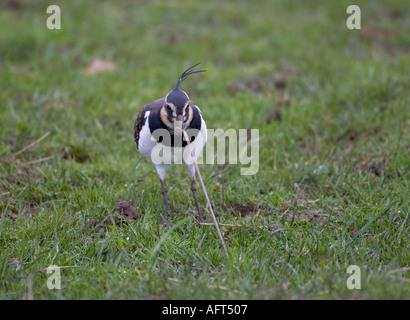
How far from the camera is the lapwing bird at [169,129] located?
3.76 metres

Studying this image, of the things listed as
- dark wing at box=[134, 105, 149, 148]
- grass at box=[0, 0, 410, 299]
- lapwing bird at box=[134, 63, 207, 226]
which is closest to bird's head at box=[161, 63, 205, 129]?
lapwing bird at box=[134, 63, 207, 226]

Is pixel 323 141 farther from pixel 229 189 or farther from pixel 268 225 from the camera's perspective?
pixel 268 225

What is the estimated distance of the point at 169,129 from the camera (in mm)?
3838

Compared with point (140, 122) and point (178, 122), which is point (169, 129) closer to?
point (178, 122)

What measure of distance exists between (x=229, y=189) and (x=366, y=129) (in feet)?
6.25

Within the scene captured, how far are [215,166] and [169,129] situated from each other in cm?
139

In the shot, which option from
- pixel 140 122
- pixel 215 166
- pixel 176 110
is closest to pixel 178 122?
pixel 176 110

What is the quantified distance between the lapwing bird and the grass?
1.57 ft

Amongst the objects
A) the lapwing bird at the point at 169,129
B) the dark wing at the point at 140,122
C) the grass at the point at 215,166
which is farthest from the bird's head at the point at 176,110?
the grass at the point at 215,166

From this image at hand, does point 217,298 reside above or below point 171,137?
below

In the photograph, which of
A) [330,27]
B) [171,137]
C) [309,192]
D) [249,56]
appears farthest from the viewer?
[330,27]

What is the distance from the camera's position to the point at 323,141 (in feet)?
18.2

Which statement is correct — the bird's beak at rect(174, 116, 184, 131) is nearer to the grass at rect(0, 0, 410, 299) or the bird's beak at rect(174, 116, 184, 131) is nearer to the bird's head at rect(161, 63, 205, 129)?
the bird's head at rect(161, 63, 205, 129)
